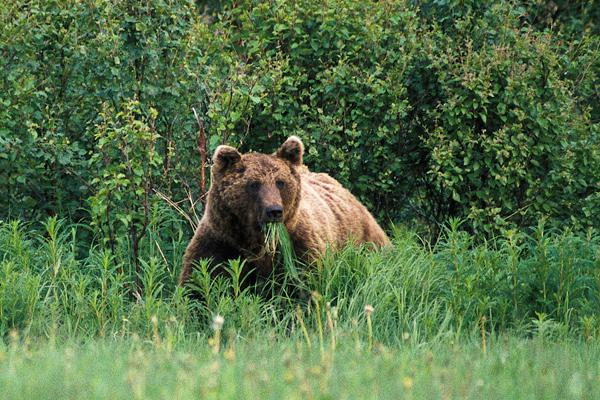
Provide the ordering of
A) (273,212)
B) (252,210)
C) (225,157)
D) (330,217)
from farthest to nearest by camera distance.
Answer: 1. (330,217)
2. (225,157)
3. (252,210)
4. (273,212)

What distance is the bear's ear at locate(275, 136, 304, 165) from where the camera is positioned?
8195 mm

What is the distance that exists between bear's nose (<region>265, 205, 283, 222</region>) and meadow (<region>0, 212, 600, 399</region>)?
1.66 feet

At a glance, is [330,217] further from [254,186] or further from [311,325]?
[311,325]

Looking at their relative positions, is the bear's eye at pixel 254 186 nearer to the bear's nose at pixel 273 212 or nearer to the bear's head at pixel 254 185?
the bear's head at pixel 254 185

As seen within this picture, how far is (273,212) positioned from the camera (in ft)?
25.3

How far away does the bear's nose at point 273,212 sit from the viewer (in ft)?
25.3

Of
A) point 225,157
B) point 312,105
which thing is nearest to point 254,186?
point 225,157

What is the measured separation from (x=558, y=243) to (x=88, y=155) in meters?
4.02

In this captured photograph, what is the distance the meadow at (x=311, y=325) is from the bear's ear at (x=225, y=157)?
0.87m

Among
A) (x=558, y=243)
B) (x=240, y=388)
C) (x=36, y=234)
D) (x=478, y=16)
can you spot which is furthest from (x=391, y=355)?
(x=478, y=16)

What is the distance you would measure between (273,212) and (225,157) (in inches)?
25.2

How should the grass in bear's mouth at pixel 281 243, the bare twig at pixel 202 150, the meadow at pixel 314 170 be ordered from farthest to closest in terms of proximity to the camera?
1. the bare twig at pixel 202 150
2. the grass in bear's mouth at pixel 281 243
3. the meadow at pixel 314 170

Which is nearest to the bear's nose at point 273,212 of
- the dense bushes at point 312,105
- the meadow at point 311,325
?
the meadow at point 311,325

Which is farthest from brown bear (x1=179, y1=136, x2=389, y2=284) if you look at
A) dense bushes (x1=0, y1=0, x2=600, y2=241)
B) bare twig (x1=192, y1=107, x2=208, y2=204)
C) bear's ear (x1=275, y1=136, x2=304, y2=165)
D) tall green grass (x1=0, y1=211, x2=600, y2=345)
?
bare twig (x1=192, y1=107, x2=208, y2=204)
